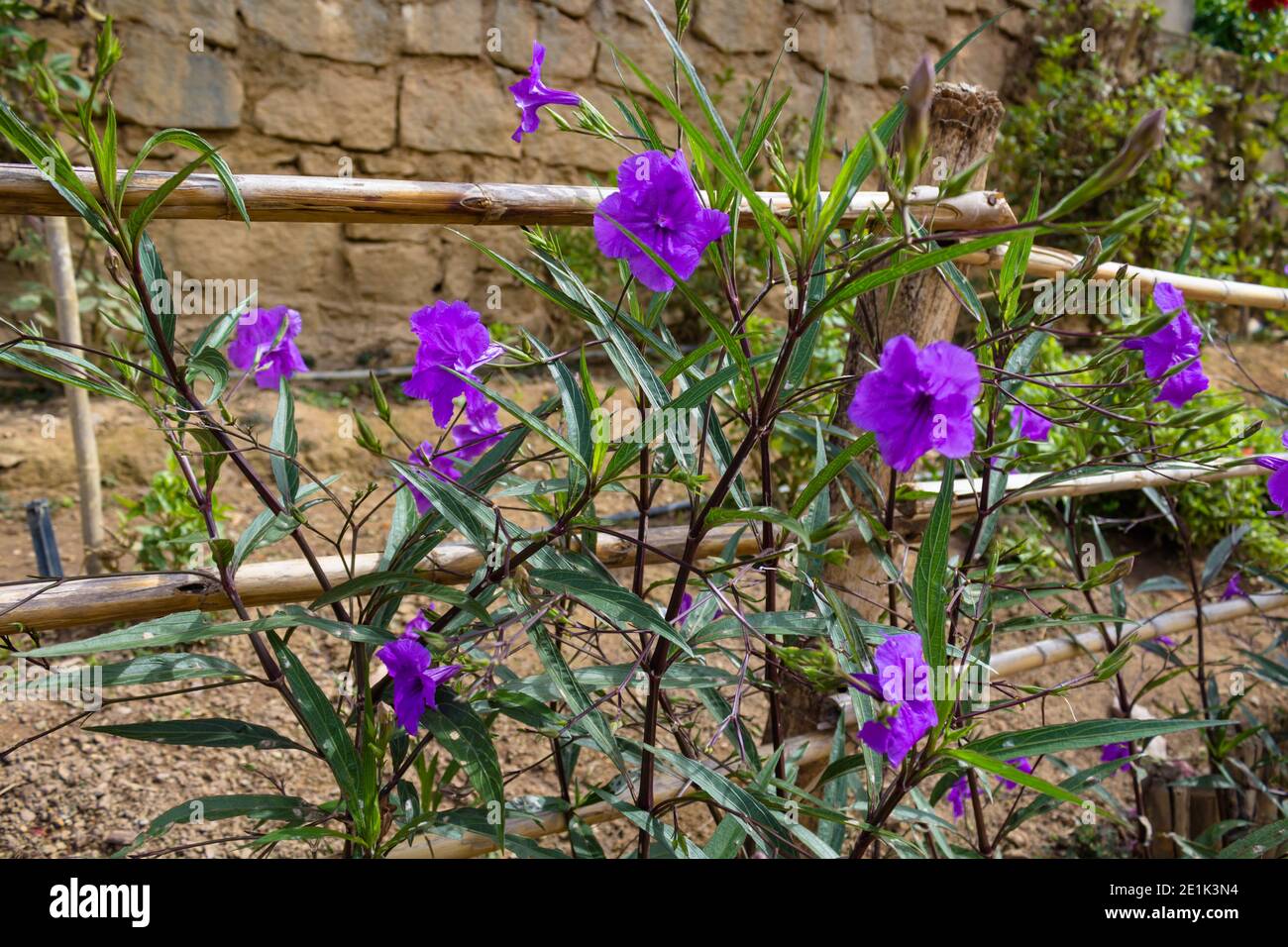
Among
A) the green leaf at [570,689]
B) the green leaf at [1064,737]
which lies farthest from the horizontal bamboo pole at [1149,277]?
the green leaf at [570,689]

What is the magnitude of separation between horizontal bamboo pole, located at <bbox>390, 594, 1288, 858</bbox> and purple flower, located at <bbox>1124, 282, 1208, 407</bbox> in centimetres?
29

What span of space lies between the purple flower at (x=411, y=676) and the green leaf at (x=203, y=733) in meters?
0.13

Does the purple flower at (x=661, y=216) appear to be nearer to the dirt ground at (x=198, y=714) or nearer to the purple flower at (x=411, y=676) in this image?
the dirt ground at (x=198, y=714)

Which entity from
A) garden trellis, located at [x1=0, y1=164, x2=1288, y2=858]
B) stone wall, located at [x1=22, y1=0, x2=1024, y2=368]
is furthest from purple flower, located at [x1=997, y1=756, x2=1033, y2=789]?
stone wall, located at [x1=22, y1=0, x2=1024, y2=368]

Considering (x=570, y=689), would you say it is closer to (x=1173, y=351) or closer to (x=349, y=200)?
(x=349, y=200)

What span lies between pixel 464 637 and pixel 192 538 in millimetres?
297

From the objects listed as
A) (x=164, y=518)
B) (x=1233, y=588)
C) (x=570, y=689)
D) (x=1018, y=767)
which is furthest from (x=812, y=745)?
(x=164, y=518)

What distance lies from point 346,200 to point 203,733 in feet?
2.00

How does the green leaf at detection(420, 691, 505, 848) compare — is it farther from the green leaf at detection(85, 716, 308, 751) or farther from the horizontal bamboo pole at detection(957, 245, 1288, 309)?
the horizontal bamboo pole at detection(957, 245, 1288, 309)

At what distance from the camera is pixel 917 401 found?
2.70 ft

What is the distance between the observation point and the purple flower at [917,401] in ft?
2.61
